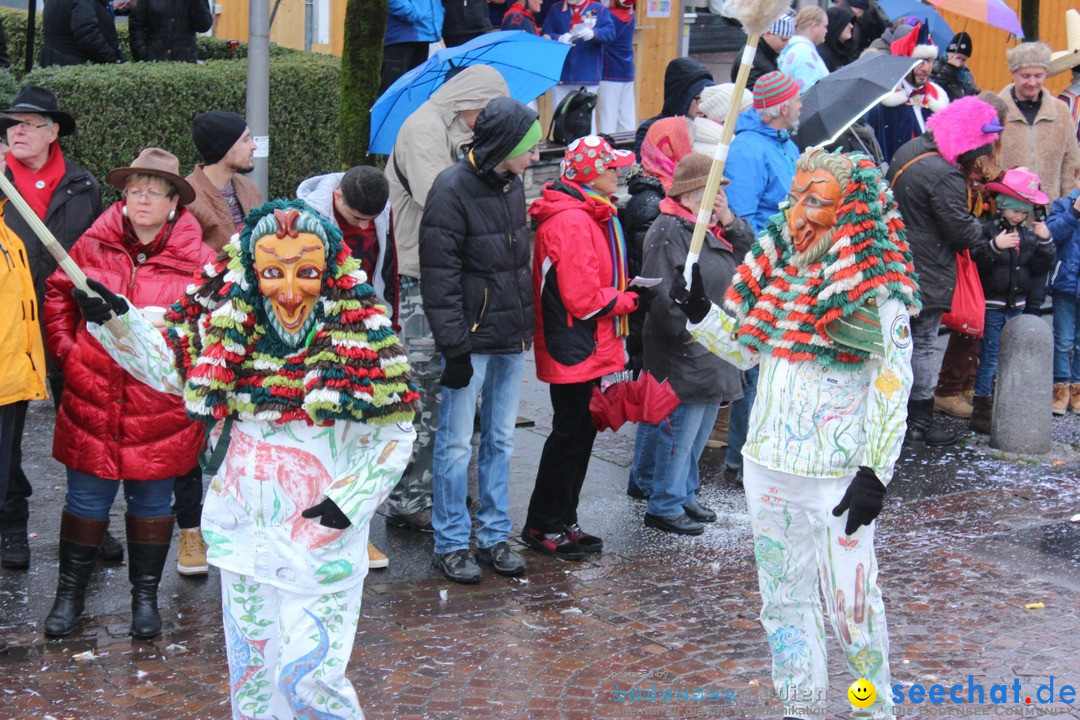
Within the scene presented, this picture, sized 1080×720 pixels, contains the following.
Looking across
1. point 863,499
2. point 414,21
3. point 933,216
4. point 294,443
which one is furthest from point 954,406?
point 294,443

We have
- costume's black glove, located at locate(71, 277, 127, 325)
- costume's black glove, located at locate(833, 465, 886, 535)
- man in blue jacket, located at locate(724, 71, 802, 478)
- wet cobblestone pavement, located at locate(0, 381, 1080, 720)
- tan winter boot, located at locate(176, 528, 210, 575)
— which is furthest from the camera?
man in blue jacket, located at locate(724, 71, 802, 478)

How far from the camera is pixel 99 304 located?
4230mm

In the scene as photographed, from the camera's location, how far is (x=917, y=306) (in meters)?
4.74

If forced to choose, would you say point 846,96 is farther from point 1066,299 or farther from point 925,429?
point 1066,299

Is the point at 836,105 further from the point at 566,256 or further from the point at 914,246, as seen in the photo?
the point at 566,256

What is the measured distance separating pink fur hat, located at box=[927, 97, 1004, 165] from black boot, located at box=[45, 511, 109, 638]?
18.0ft

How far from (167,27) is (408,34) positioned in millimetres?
2038

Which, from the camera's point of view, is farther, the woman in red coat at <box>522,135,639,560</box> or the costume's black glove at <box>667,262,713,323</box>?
the woman in red coat at <box>522,135,639,560</box>

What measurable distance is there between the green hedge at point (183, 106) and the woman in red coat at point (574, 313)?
4161mm

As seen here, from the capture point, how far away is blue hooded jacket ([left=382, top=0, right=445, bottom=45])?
34.4ft

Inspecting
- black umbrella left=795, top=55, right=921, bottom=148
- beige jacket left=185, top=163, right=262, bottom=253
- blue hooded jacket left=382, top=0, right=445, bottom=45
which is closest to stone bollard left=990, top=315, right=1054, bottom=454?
black umbrella left=795, top=55, right=921, bottom=148

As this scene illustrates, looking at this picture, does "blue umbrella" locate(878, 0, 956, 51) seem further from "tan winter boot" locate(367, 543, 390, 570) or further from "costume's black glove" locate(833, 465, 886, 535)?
"costume's black glove" locate(833, 465, 886, 535)

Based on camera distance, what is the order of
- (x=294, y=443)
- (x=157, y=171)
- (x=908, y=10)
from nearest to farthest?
1. (x=294, y=443)
2. (x=157, y=171)
3. (x=908, y=10)

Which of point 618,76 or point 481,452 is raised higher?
point 618,76
